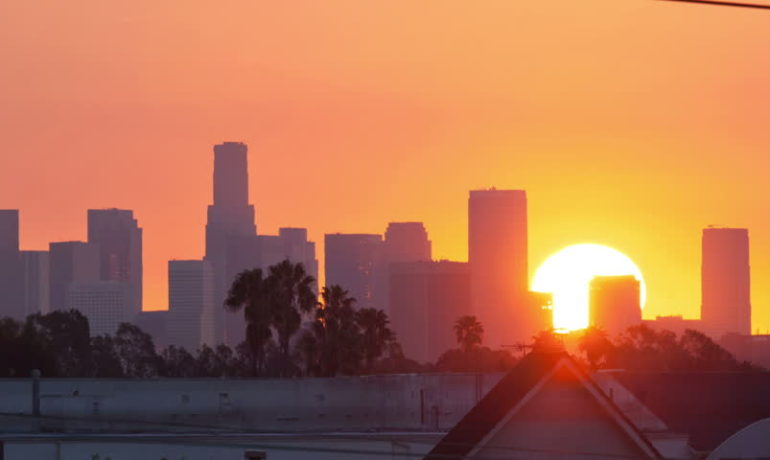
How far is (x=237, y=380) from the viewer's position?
6681 cm

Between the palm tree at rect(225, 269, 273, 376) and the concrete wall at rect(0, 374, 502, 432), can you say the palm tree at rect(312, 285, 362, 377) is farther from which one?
the concrete wall at rect(0, 374, 502, 432)

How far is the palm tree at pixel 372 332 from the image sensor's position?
135m

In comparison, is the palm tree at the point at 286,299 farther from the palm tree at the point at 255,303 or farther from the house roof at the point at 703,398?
the house roof at the point at 703,398

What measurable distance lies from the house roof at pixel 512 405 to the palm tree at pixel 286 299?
90.9m

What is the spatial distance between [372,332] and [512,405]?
104490 millimetres

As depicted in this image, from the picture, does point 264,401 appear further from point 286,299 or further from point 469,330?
point 469,330

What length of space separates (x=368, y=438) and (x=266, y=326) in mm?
75990

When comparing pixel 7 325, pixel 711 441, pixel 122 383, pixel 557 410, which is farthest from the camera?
pixel 7 325

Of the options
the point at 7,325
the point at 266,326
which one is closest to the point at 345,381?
the point at 266,326

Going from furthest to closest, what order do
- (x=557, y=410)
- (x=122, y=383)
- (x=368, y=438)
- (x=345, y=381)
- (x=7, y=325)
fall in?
1. (x=7, y=325)
2. (x=345, y=381)
3. (x=122, y=383)
4. (x=368, y=438)
5. (x=557, y=410)

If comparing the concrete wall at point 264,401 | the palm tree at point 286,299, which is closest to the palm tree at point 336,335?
the palm tree at point 286,299

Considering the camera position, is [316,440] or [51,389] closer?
[316,440]

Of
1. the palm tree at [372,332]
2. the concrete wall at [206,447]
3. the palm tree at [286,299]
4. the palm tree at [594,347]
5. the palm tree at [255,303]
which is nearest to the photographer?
the concrete wall at [206,447]

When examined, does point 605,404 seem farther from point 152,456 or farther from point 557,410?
point 152,456
